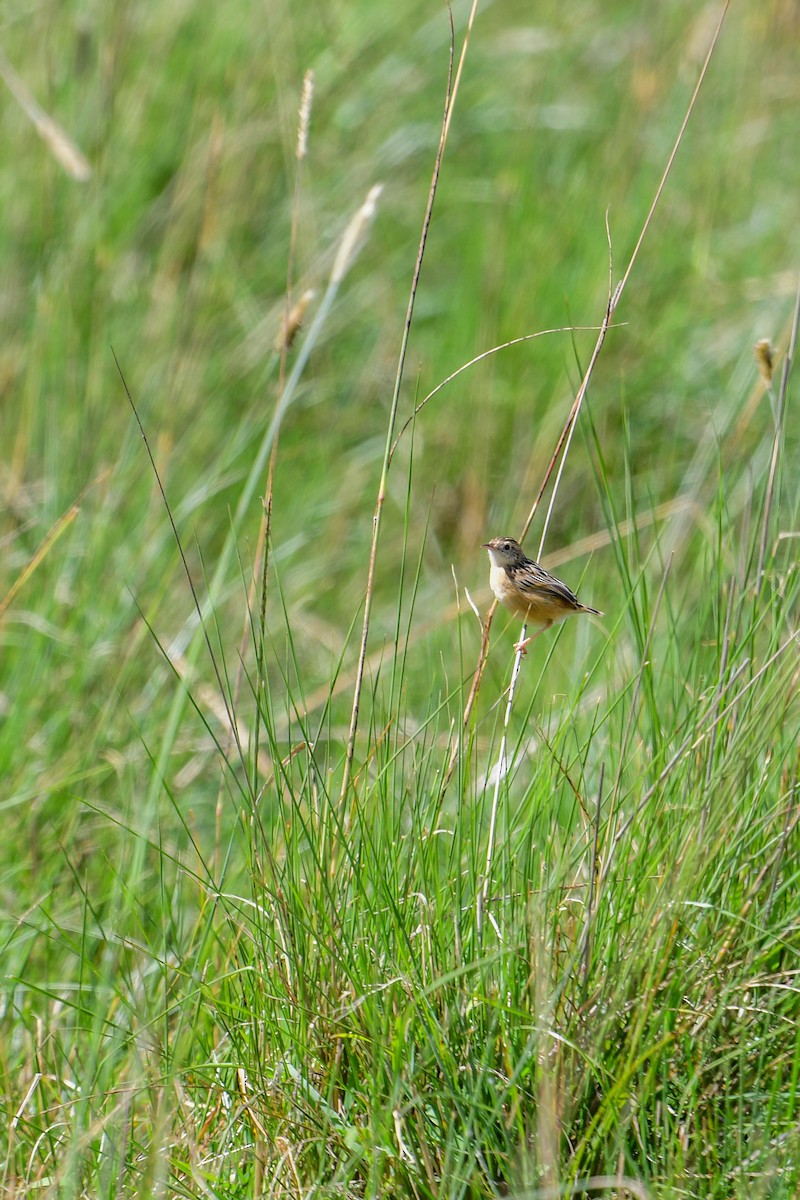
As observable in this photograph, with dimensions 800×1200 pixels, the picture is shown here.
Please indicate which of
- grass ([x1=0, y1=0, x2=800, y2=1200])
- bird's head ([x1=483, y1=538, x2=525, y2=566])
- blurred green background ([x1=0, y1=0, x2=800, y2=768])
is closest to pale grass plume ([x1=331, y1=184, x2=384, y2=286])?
grass ([x1=0, y1=0, x2=800, y2=1200])

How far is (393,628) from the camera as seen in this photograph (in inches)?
165

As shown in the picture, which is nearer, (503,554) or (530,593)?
(530,593)

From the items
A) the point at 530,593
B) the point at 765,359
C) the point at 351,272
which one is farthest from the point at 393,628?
the point at 765,359

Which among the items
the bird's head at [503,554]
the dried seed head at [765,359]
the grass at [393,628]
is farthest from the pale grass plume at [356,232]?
the dried seed head at [765,359]

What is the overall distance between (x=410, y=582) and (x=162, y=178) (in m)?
1.83

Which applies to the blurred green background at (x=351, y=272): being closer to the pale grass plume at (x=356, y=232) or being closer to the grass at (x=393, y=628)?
the grass at (x=393, y=628)

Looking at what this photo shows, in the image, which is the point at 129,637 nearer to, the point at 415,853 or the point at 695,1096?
the point at 415,853

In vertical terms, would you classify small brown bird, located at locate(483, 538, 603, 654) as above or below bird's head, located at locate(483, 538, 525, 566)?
below

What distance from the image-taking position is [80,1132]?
181cm

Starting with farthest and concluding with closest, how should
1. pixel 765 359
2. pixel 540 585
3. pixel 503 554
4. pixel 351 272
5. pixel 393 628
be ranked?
pixel 351 272 < pixel 393 628 < pixel 503 554 < pixel 540 585 < pixel 765 359

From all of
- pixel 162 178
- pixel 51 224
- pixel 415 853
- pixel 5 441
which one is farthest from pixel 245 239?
pixel 415 853

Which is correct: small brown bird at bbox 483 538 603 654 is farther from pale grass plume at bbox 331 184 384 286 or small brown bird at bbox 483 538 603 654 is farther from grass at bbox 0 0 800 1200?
pale grass plume at bbox 331 184 384 286

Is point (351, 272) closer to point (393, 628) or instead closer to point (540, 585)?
point (393, 628)

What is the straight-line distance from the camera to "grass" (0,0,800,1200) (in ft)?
5.91
